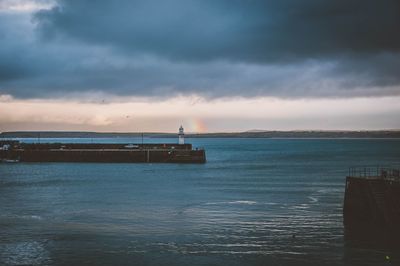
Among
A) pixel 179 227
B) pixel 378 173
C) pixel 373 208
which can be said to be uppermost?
pixel 378 173

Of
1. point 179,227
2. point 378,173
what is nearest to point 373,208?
point 179,227

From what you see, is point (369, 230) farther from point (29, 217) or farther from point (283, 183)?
point (283, 183)

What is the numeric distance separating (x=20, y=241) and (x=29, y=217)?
8.70 metres

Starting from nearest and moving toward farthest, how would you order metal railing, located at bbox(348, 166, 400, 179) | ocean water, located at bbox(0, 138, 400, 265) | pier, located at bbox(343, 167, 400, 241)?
ocean water, located at bbox(0, 138, 400, 265), pier, located at bbox(343, 167, 400, 241), metal railing, located at bbox(348, 166, 400, 179)

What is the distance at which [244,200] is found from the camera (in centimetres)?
4756

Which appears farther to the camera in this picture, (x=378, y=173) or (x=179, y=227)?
(x=378, y=173)

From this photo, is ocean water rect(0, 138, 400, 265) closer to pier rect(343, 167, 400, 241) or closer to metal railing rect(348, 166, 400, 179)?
pier rect(343, 167, 400, 241)

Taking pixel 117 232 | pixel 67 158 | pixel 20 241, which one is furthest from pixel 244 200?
pixel 67 158

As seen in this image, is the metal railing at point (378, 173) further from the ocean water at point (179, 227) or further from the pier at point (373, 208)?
the ocean water at point (179, 227)

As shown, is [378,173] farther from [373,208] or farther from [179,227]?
[179,227]

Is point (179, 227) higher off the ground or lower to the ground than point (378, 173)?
lower

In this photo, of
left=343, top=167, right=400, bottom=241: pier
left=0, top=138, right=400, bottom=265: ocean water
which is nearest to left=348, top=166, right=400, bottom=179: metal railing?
left=343, top=167, right=400, bottom=241: pier

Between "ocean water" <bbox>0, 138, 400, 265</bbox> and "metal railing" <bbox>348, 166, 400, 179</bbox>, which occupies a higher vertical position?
"metal railing" <bbox>348, 166, 400, 179</bbox>

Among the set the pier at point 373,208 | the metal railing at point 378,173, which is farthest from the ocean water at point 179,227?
the metal railing at point 378,173
